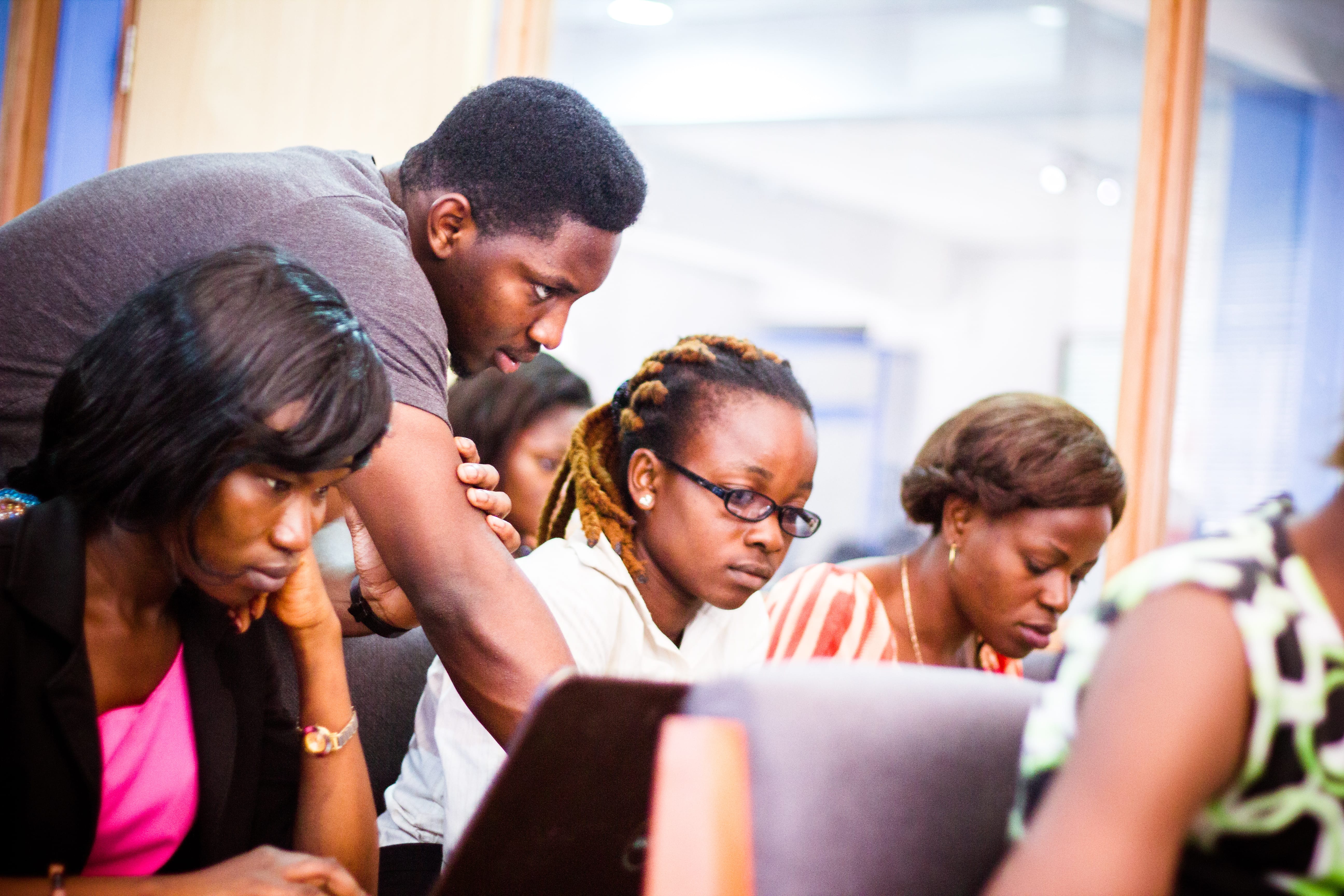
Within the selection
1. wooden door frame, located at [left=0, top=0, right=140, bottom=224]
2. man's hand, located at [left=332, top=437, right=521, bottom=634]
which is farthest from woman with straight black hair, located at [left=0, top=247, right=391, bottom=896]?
wooden door frame, located at [left=0, top=0, right=140, bottom=224]

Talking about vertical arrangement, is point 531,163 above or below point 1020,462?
above

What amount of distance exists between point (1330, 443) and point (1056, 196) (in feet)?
8.54

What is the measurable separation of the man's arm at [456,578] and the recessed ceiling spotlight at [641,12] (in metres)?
2.58

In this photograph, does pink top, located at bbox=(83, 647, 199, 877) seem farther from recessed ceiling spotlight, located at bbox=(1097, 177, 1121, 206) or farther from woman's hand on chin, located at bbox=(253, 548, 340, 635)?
recessed ceiling spotlight, located at bbox=(1097, 177, 1121, 206)

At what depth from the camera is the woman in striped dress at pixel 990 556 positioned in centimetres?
211

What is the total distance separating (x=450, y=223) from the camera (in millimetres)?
1637

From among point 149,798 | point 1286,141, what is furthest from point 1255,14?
point 149,798

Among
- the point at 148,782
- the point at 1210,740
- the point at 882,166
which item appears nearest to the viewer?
the point at 1210,740

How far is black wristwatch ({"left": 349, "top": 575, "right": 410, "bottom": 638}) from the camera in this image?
5.68 feet

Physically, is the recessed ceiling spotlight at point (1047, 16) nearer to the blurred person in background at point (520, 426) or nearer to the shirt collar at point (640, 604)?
the blurred person in background at point (520, 426)

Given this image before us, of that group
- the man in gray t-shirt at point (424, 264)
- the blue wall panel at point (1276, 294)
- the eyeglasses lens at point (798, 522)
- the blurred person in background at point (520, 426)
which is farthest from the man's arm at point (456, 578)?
the blue wall panel at point (1276, 294)

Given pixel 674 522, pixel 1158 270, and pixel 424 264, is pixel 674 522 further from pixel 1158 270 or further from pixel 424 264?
pixel 1158 270

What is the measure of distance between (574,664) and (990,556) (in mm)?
1023

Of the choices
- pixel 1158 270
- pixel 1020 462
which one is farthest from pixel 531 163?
pixel 1158 270
